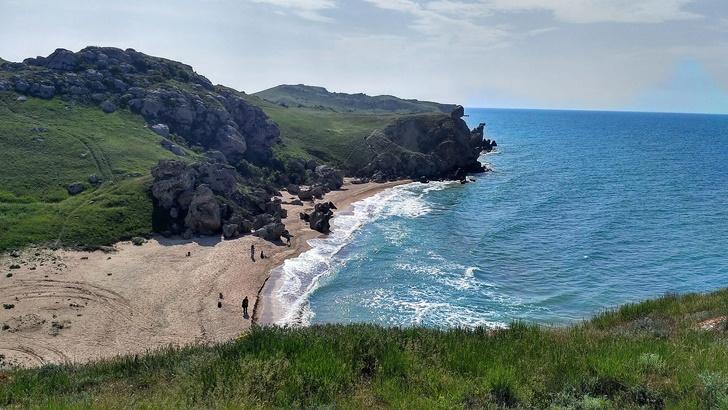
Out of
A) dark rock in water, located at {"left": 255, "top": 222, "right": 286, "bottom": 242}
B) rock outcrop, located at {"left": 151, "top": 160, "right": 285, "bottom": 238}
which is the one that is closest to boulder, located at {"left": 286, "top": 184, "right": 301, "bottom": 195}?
rock outcrop, located at {"left": 151, "top": 160, "right": 285, "bottom": 238}

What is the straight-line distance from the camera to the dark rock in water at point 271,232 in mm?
63438

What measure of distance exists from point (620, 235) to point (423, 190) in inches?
1890

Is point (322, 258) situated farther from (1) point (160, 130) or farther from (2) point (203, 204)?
(1) point (160, 130)

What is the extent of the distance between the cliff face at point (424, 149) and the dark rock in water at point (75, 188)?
6490 centimetres

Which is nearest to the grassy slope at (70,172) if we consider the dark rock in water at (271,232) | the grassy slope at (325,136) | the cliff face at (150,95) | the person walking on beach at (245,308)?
the cliff face at (150,95)

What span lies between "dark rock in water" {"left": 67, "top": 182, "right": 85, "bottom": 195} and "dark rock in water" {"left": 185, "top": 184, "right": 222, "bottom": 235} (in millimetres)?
17450

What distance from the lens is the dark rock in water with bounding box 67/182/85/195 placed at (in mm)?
67688

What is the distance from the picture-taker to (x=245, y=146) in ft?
343

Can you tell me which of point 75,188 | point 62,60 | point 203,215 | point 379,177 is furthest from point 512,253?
point 62,60

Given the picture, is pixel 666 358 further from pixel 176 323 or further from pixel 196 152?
pixel 196 152

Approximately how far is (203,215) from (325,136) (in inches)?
2985

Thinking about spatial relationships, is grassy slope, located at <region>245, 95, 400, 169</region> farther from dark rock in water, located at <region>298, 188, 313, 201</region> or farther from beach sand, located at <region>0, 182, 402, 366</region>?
beach sand, located at <region>0, 182, 402, 366</region>

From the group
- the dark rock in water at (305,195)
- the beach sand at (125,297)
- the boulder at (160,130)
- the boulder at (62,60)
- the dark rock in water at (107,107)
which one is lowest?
the beach sand at (125,297)

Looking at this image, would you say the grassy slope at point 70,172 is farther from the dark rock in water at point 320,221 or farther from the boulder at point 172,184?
the dark rock in water at point 320,221
